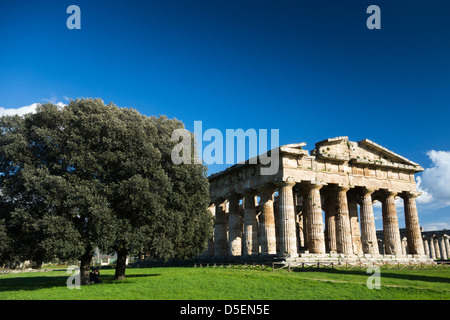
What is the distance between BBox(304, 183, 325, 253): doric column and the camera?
108 feet

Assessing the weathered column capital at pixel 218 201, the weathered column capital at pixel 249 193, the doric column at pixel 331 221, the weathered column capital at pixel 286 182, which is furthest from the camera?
the weathered column capital at pixel 218 201

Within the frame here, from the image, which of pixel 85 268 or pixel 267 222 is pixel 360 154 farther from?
pixel 85 268

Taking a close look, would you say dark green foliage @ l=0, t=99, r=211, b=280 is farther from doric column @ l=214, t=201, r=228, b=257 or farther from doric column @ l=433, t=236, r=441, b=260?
doric column @ l=433, t=236, r=441, b=260

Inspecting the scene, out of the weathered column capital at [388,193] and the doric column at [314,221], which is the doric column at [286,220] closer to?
the doric column at [314,221]

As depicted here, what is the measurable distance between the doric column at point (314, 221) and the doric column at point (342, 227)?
3123mm

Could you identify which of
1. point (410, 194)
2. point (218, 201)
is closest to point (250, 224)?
point (218, 201)

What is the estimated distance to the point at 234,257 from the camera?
36375mm

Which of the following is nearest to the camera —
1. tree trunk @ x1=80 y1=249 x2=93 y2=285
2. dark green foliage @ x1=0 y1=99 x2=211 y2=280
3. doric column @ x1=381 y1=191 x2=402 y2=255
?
dark green foliage @ x1=0 y1=99 x2=211 y2=280

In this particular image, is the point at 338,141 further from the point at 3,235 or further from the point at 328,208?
the point at 3,235

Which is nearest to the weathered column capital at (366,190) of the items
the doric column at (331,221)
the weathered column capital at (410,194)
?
the doric column at (331,221)

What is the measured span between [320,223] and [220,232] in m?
14.4

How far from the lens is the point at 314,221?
1321 inches

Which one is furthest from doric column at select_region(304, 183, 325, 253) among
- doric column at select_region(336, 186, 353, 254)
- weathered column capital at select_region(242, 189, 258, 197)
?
weathered column capital at select_region(242, 189, 258, 197)

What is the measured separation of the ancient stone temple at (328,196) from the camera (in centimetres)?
3297
